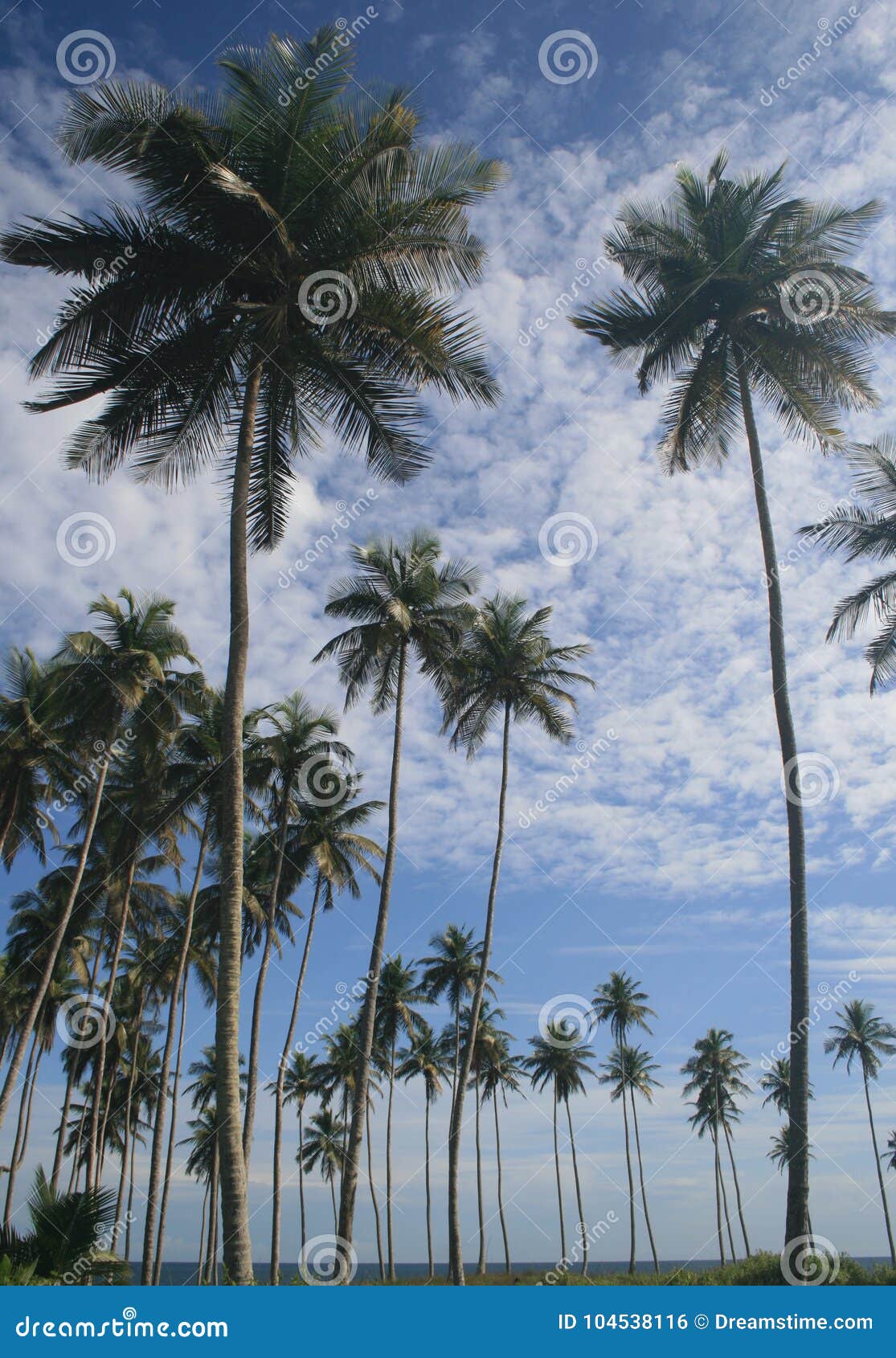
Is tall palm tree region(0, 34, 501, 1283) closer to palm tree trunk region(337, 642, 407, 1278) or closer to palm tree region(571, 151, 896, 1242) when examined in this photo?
palm tree region(571, 151, 896, 1242)

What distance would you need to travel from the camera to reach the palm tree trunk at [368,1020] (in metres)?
20.2

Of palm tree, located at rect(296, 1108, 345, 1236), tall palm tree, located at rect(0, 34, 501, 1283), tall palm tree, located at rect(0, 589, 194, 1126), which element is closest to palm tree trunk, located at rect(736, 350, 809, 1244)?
tall palm tree, located at rect(0, 34, 501, 1283)

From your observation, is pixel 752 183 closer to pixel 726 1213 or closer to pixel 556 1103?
pixel 556 1103

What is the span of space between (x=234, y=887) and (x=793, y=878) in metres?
9.14

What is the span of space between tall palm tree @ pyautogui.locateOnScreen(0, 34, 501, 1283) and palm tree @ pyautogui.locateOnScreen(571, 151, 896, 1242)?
579 centimetres

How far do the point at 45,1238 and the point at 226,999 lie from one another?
3.04 meters

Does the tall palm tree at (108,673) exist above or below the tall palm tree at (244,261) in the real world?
above

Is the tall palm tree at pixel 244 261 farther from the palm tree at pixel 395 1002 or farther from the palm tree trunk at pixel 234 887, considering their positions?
the palm tree at pixel 395 1002

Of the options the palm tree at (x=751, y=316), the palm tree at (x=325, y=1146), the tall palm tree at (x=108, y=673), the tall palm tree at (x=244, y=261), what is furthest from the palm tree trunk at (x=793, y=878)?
the palm tree at (x=325, y=1146)

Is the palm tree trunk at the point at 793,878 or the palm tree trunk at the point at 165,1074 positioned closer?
the palm tree trunk at the point at 793,878

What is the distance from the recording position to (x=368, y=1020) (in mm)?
22047

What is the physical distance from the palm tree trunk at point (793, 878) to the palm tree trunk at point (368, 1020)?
9.80 metres

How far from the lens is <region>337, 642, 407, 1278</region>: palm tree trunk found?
66.2 feet

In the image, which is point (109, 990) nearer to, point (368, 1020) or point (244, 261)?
point (368, 1020)
